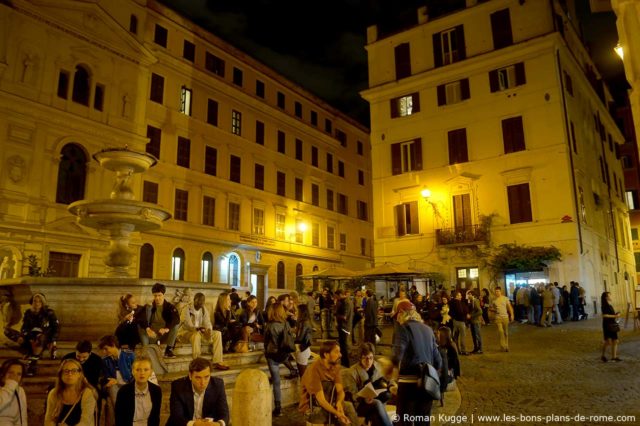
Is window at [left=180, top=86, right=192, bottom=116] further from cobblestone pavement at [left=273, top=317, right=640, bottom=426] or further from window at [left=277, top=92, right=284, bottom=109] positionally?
cobblestone pavement at [left=273, top=317, right=640, bottom=426]

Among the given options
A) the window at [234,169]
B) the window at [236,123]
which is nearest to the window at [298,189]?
the window at [234,169]

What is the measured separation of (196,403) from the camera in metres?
4.36

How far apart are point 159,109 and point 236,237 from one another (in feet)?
28.9

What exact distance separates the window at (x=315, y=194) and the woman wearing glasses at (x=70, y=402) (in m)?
32.9

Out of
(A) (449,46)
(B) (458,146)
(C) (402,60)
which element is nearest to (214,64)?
(C) (402,60)

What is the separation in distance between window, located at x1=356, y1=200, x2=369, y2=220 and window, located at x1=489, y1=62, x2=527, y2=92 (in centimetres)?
2030

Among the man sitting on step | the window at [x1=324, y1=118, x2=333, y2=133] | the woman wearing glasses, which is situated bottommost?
the woman wearing glasses

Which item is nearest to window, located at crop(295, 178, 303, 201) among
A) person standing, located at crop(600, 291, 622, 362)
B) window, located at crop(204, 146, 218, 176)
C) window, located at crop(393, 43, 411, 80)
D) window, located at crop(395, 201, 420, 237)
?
window, located at crop(204, 146, 218, 176)

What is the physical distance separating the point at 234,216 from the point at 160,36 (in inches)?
449

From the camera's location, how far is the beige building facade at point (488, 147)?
73.5 ft

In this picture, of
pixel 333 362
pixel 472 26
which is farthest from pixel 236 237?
pixel 333 362

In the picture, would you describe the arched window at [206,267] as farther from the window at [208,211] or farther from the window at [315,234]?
the window at [315,234]

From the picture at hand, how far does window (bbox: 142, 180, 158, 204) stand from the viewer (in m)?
25.7

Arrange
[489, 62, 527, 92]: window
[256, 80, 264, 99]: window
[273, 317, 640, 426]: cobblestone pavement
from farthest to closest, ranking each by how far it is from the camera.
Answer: [256, 80, 264, 99]: window
[489, 62, 527, 92]: window
[273, 317, 640, 426]: cobblestone pavement
